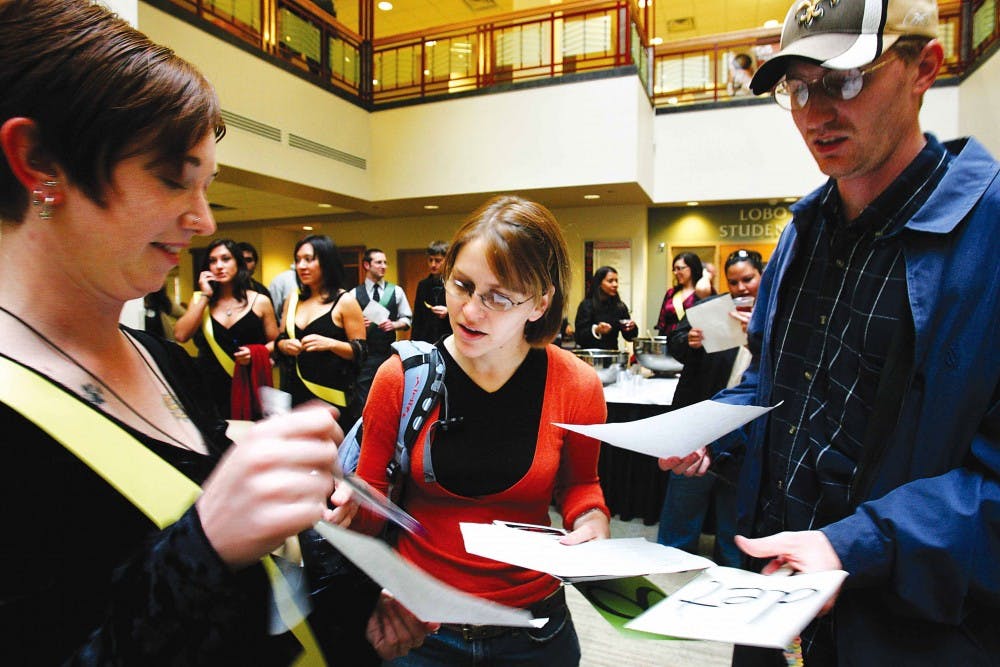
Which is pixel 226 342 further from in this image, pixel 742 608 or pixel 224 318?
pixel 742 608

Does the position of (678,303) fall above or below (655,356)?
above

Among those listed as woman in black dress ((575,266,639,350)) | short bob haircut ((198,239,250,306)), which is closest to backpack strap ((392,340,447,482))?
short bob haircut ((198,239,250,306))

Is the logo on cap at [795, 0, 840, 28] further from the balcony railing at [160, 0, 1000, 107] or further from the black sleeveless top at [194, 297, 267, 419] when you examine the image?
the balcony railing at [160, 0, 1000, 107]

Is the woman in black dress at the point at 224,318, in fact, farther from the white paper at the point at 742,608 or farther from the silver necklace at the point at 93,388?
the white paper at the point at 742,608

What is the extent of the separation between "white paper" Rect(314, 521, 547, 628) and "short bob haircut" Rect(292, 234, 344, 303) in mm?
3381

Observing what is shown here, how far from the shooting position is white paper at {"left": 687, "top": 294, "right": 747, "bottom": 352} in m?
2.75

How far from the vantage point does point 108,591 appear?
56 cm

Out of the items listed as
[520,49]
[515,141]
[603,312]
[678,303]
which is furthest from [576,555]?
[520,49]

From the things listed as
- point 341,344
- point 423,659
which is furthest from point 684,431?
point 341,344

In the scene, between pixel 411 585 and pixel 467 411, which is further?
pixel 467 411

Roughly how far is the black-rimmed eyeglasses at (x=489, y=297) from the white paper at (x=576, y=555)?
455 mm

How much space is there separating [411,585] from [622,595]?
0.31 meters

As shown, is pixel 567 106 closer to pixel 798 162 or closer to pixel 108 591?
pixel 798 162

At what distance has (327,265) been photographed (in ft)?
12.6
